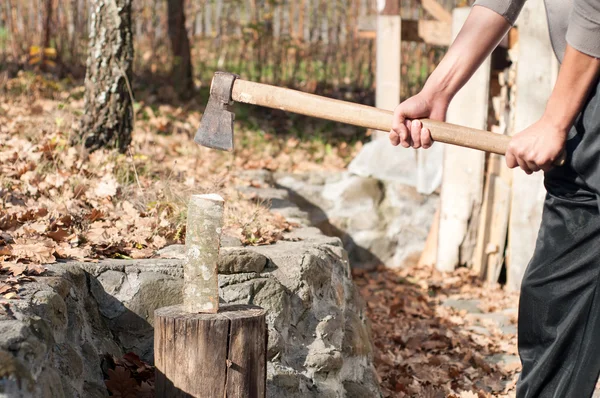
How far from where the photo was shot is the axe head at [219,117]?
3.12 metres

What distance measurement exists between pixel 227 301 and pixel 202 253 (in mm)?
620

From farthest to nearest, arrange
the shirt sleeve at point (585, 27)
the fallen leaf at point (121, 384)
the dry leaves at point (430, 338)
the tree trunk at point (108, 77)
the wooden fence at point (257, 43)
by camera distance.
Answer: the wooden fence at point (257, 43) → the tree trunk at point (108, 77) → the dry leaves at point (430, 338) → the fallen leaf at point (121, 384) → the shirt sleeve at point (585, 27)

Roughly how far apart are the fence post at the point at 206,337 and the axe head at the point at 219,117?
34 centimetres

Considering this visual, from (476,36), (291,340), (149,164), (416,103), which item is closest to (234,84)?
(416,103)

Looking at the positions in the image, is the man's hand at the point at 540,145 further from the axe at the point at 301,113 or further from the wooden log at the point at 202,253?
the wooden log at the point at 202,253

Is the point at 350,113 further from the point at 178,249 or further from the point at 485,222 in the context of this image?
the point at 485,222

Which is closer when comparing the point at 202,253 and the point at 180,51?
the point at 202,253

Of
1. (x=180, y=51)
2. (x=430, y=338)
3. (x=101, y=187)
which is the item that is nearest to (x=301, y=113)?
(x=101, y=187)

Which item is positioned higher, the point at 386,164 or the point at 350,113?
the point at 350,113

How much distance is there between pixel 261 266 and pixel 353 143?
548 centimetres

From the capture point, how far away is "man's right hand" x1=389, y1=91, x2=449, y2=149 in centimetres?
272

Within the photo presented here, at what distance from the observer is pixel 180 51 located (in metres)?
9.75

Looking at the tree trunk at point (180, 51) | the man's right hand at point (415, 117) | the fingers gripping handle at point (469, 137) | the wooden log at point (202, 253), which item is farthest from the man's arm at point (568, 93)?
the tree trunk at point (180, 51)

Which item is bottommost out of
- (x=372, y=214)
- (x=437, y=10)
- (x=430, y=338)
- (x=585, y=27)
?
(x=430, y=338)
